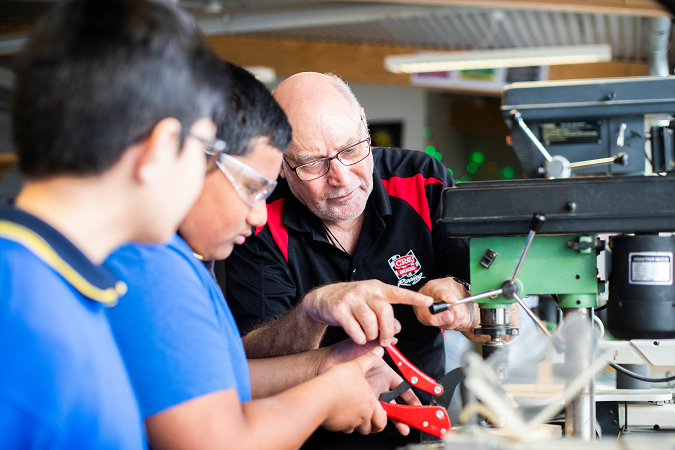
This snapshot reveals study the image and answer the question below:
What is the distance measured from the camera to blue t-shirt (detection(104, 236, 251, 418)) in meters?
0.94

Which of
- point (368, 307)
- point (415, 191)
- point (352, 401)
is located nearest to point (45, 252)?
point (352, 401)

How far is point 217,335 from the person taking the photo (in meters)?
1.01

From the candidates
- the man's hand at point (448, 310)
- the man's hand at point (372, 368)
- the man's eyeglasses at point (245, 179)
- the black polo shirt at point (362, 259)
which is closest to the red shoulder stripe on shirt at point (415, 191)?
the black polo shirt at point (362, 259)

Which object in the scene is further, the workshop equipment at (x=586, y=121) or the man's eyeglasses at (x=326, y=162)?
the man's eyeglasses at (x=326, y=162)

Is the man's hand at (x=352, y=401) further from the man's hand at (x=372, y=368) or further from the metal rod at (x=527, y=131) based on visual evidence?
the metal rod at (x=527, y=131)

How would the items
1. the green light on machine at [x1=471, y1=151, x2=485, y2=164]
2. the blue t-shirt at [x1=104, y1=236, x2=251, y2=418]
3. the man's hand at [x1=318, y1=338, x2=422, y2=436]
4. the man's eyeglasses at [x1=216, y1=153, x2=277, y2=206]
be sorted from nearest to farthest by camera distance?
the blue t-shirt at [x1=104, y1=236, x2=251, y2=418] → the man's eyeglasses at [x1=216, y1=153, x2=277, y2=206] → the man's hand at [x1=318, y1=338, x2=422, y2=436] → the green light on machine at [x1=471, y1=151, x2=485, y2=164]

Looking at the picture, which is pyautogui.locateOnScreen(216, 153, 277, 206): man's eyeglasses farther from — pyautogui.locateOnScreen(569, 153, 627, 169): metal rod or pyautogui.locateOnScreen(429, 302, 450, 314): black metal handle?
pyautogui.locateOnScreen(569, 153, 627, 169): metal rod

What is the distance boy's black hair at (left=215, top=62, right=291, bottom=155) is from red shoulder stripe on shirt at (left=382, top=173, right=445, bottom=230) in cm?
83

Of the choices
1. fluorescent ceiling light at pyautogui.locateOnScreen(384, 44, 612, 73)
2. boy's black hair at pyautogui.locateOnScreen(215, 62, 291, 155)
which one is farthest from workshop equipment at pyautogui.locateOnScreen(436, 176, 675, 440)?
fluorescent ceiling light at pyautogui.locateOnScreen(384, 44, 612, 73)

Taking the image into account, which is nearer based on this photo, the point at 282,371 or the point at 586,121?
the point at 586,121

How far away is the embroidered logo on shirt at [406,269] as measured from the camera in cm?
193

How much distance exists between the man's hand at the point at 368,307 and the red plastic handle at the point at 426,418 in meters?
0.15

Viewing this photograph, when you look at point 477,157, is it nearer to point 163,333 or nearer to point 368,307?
point 368,307

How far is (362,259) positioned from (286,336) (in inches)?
15.3
